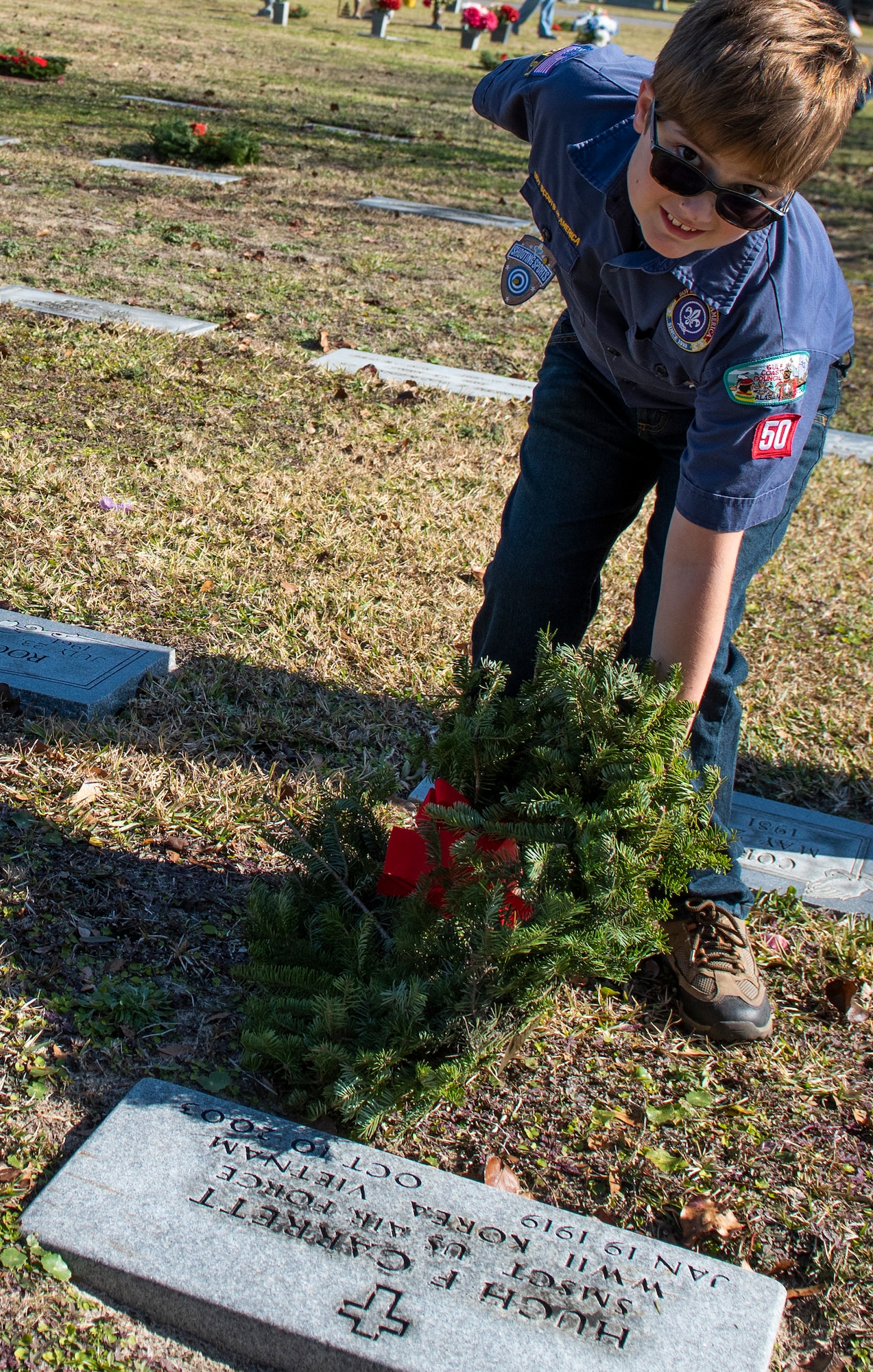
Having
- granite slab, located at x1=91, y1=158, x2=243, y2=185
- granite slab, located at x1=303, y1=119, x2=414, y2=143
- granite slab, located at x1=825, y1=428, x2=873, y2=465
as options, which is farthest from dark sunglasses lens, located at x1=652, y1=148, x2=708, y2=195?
granite slab, located at x1=303, y1=119, x2=414, y2=143

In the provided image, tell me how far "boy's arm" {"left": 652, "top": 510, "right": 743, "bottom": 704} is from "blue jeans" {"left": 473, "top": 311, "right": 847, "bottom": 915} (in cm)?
18

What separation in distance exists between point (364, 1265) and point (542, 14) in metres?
30.7

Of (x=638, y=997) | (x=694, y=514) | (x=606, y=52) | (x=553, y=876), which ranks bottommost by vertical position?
(x=638, y=997)

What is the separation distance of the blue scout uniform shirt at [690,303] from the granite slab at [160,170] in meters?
8.02

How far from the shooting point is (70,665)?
3088mm

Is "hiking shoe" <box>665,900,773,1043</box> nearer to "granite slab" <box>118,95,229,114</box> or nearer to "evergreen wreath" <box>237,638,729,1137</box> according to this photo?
"evergreen wreath" <box>237,638,729,1137</box>

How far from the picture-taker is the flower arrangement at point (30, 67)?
12.9 m

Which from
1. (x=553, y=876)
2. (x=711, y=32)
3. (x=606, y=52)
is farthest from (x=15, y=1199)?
(x=606, y=52)

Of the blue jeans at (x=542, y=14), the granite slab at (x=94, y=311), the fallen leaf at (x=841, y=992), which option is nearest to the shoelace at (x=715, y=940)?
the fallen leaf at (x=841, y=992)

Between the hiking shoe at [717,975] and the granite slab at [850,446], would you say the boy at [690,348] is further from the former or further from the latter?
the granite slab at [850,446]

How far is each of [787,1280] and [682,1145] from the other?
28 cm

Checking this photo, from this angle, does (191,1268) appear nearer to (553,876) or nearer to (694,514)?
(553,876)

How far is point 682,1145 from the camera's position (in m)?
2.16

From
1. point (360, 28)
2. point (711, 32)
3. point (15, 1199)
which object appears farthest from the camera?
point (360, 28)
